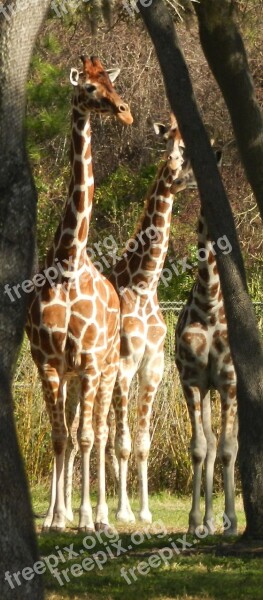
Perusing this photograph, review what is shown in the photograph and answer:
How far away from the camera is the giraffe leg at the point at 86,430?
34.4 feet

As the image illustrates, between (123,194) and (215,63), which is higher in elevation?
(123,194)

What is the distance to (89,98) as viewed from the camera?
34.3ft

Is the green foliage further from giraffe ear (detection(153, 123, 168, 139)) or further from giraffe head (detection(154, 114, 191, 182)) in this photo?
giraffe head (detection(154, 114, 191, 182))

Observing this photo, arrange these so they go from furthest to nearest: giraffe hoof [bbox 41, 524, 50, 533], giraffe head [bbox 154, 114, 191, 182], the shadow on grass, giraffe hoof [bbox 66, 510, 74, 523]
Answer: giraffe head [bbox 154, 114, 191, 182] → giraffe hoof [bbox 66, 510, 74, 523] → giraffe hoof [bbox 41, 524, 50, 533] → the shadow on grass

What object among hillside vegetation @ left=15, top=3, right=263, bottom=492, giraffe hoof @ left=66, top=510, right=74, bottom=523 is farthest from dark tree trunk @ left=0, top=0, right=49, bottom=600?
hillside vegetation @ left=15, top=3, right=263, bottom=492

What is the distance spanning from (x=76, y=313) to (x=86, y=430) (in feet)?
3.03

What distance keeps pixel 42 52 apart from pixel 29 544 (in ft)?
41.7

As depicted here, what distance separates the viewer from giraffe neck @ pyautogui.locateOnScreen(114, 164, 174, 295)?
11.6 m

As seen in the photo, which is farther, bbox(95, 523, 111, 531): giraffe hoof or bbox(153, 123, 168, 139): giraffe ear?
bbox(153, 123, 168, 139): giraffe ear

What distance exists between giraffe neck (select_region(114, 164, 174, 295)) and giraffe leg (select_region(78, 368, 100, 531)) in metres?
1.51

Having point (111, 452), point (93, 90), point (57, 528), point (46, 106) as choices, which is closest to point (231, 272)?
point (93, 90)

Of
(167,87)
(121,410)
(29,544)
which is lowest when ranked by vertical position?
(29,544)

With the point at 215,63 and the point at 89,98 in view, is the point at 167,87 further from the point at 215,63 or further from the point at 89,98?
the point at 89,98

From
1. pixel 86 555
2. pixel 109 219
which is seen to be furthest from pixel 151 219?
pixel 109 219
